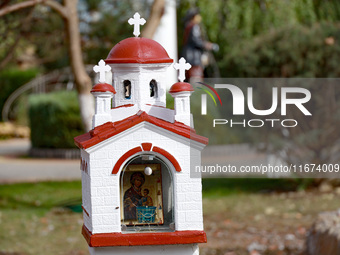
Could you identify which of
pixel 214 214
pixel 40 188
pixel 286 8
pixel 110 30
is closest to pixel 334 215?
pixel 214 214

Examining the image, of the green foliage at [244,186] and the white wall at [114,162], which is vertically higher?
the white wall at [114,162]

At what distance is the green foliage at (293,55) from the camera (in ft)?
29.2

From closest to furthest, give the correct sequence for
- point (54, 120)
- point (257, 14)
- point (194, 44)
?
point (194, 44)
point (54, 120)
point (257, 14)

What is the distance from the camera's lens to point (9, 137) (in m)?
19.8

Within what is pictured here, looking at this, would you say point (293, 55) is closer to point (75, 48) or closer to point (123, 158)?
point (75, 48)

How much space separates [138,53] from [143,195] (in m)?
0.72

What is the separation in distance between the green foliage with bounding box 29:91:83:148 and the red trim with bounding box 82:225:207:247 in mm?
10605

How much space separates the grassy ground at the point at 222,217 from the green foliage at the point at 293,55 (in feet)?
5.98

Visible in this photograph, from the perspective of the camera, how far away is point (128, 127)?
3008 millimetres

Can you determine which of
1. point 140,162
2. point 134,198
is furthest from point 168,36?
point 134,198

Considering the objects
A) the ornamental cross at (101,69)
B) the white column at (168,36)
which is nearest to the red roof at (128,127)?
the ornamental cross at (101,69)

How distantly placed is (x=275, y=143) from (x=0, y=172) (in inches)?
237

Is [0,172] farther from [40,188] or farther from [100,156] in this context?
[100,156]

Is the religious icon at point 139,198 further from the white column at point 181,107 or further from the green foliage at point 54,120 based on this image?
the green foliage at point 54,120
